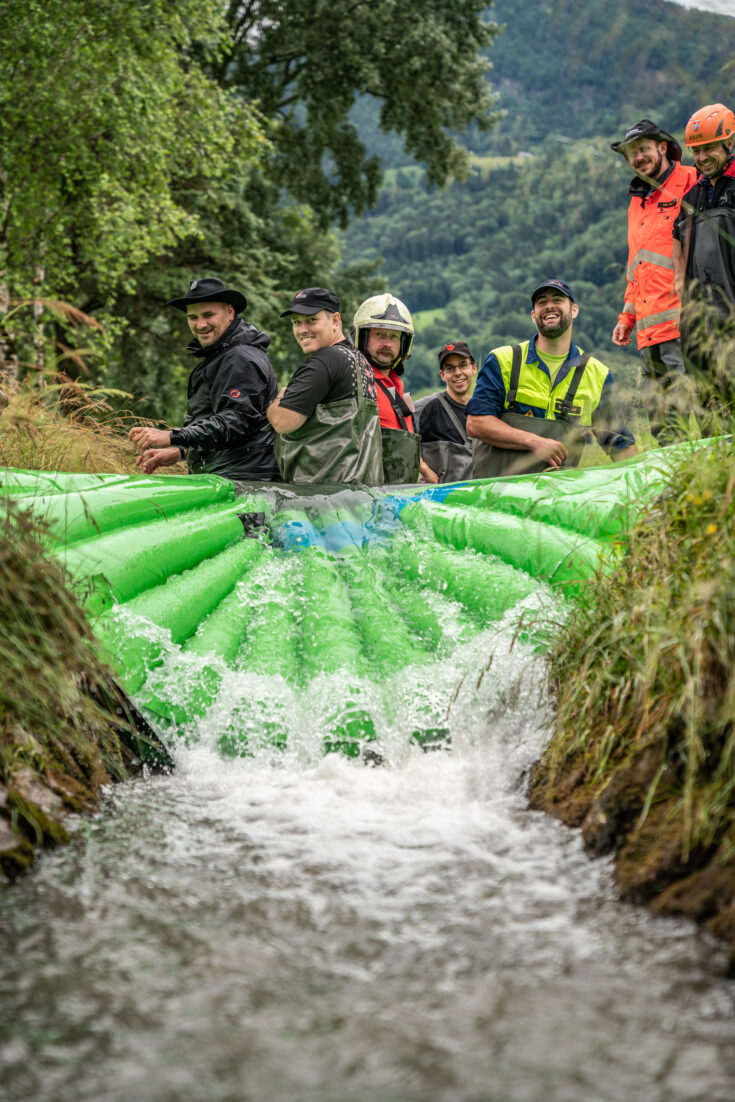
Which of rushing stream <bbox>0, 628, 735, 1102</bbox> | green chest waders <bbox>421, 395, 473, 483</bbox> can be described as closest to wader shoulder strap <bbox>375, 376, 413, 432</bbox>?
green chest waders <bbox>421, 395, 473, 483</bbox>

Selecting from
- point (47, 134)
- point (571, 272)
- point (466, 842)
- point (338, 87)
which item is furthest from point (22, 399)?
point (571, 272)

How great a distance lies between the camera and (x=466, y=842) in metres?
2.68

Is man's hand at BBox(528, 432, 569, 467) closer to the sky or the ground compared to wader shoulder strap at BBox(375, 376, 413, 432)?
closer to the ground

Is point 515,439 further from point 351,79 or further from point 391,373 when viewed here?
point 351,79

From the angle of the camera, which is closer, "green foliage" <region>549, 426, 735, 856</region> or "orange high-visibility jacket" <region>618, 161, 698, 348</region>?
"green foliage" <region>549, 426, 735, 856</region>

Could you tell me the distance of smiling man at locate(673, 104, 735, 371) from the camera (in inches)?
189

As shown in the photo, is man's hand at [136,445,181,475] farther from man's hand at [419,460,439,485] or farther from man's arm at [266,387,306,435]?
man's hand at [419,460,439,485]

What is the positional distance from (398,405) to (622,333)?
134 cm

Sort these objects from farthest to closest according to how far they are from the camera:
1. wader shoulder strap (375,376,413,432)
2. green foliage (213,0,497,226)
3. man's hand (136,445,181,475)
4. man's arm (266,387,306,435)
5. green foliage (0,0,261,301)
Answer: green foliage (213,0,497,226) < green foliage (0,0,261,301) < wader shoulder strap (375,376,413,432) < man's hand (136,445,181,475) < man's arm (266,387,306,435)

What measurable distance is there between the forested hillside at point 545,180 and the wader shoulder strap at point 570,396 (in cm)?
44

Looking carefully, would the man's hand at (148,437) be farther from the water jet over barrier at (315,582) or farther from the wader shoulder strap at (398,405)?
the wader shoulder strap at (398,405)

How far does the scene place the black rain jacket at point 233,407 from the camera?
17.0 feet

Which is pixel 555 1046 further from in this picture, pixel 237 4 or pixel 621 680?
pixel 237 4

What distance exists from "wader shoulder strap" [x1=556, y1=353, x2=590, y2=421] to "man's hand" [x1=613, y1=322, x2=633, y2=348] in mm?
317
